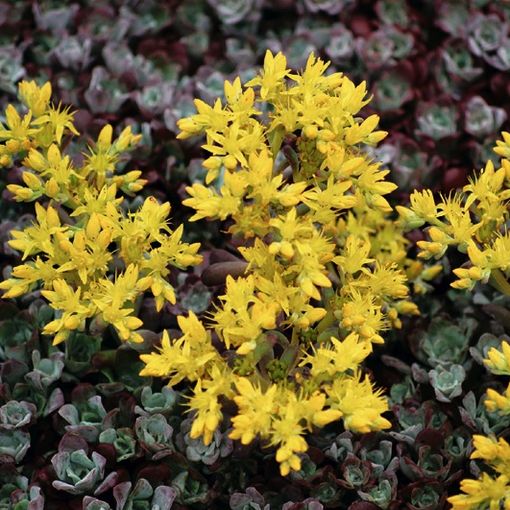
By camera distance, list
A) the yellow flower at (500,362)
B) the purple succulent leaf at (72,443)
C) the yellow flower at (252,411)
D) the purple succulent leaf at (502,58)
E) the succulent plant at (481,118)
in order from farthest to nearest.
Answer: the purple succulent leaf at (502,58) < the succulent plant at (481,118) < the purple succulent leaf at (72,443) < the yellow flower at (500,362) < the yellow flower at (252,411)

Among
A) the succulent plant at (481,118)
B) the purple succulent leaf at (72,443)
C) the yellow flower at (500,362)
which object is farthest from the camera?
the succulent plant at (481,118)

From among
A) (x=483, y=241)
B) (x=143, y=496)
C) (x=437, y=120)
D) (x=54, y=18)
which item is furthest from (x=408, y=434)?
(x=54, y=18)

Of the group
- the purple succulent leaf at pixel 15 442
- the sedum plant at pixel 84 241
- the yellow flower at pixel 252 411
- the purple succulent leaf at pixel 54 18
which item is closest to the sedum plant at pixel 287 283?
the yellow flower at pixel 252 411

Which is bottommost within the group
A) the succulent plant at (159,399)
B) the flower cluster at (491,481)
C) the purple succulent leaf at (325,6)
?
the succulent plant at (159,399)

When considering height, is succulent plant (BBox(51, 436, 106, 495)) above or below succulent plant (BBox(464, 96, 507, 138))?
below

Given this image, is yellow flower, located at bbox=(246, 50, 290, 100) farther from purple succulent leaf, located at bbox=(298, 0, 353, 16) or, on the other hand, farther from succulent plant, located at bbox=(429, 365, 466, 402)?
purple succulent leaf, located at bbox=(298, 0, 353, 16)

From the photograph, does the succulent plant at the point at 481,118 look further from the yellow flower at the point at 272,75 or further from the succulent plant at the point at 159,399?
the succulent plant at the point at 159,399

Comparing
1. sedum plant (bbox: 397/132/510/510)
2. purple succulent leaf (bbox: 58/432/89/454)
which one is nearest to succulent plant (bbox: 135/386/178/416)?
purple succulent leaf (bbox: 58/432/89/454)

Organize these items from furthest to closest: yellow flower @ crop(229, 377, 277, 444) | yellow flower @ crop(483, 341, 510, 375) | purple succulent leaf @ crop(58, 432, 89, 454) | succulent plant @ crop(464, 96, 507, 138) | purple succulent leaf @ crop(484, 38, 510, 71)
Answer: purple succulent leaf @ crop(484, 38, 510, 71)
succulent plant @ crop(464, 96, 507, 138)
purple succulent leaf @ crop(58, 432, 89, 454)
yellow flower @ crop(483, 341, 510, 375)
yellow flower @ crop(229, 377, 277, 444)
